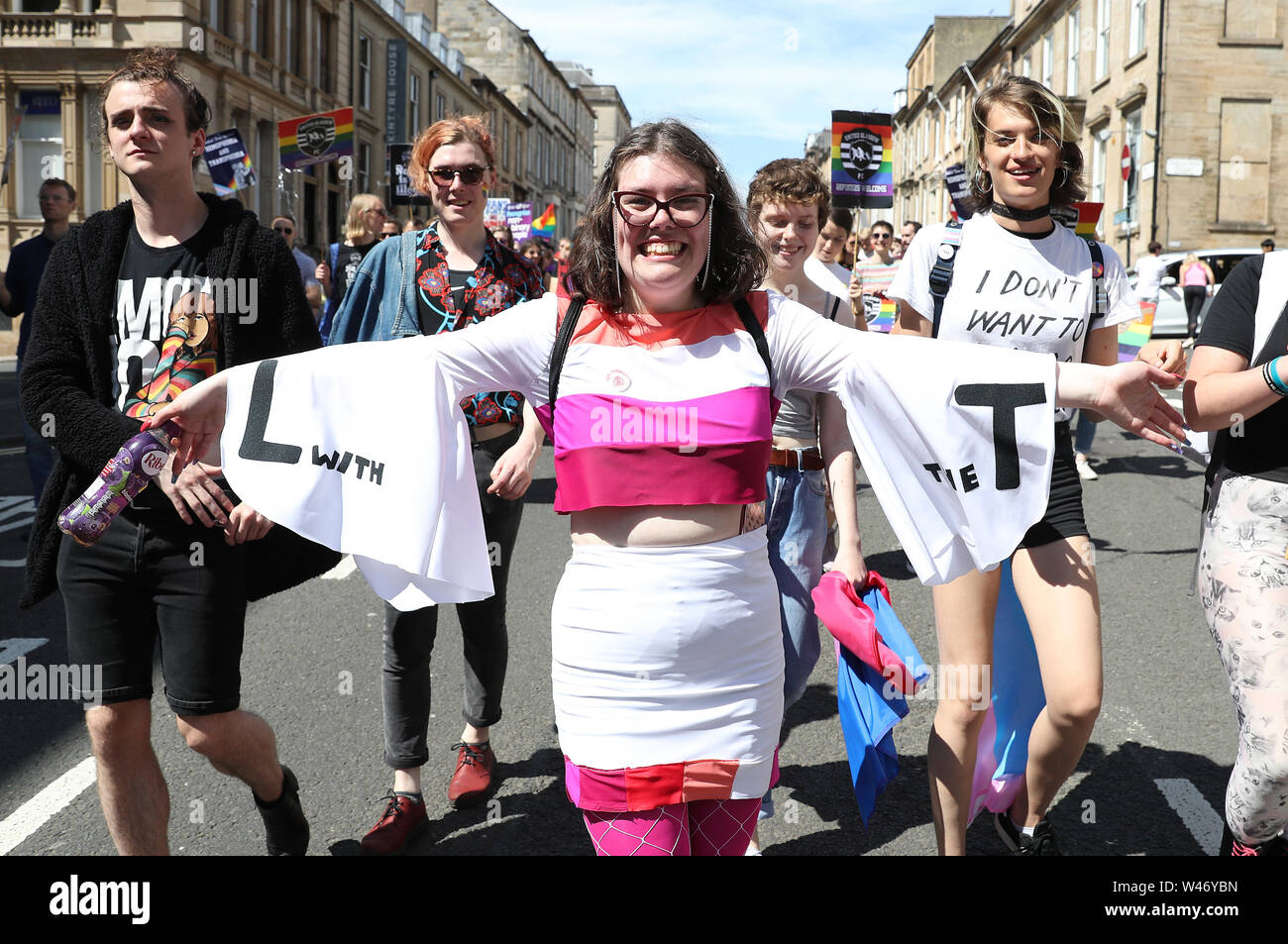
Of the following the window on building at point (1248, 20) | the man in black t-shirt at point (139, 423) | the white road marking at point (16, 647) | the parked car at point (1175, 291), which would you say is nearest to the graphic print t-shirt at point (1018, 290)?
the man in black t-shirt at point (139, 423)

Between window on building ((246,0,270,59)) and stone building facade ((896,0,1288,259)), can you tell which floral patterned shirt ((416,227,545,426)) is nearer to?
stone building facade ((896,0,1288,259))

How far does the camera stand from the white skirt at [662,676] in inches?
87.2

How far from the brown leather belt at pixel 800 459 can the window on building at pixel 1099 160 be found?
114ft

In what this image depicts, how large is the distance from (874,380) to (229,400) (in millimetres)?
1357

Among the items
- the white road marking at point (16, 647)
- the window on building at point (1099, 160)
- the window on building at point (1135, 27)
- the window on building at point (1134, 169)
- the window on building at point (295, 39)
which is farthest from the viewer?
the window on building at point (295, 39)

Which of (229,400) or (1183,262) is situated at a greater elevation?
(1183,262)

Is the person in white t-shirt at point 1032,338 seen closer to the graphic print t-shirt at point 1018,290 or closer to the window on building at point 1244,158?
the graphic print t-shirt at point 1018,290

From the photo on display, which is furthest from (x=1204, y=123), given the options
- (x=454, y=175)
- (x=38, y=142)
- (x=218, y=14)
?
(x=454, y=175)

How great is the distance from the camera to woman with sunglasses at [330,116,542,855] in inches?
146

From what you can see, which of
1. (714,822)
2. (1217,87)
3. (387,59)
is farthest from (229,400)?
(387,59)

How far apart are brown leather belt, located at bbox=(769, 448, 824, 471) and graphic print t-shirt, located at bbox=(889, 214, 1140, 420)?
67cm

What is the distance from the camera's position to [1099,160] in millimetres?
35562
